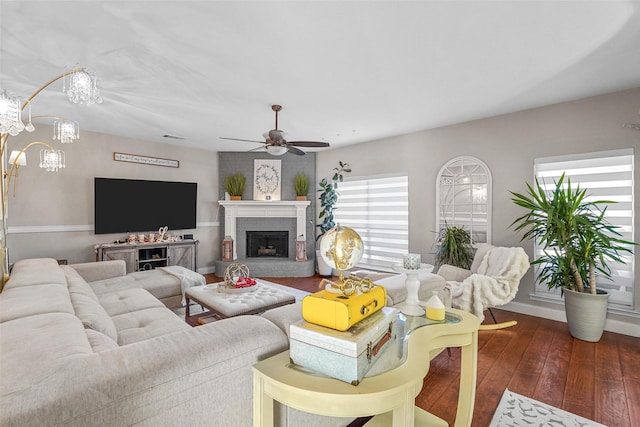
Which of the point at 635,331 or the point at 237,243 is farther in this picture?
the point at 237,243

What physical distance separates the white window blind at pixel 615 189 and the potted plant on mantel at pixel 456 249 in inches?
51.1

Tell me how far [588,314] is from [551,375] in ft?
3.27

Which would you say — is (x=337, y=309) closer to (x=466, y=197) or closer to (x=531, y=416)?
(x=531, y=416)

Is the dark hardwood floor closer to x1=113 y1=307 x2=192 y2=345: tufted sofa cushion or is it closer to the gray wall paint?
x1=113 y1=307 x2=192 y2=345: tufted sofa cushion

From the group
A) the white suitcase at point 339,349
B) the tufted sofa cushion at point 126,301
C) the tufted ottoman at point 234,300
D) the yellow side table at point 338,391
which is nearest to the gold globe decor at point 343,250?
the white suitcase at point 339,349

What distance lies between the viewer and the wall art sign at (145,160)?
16.5 ft

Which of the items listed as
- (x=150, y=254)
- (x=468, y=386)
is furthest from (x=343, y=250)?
(x=150, y=254)

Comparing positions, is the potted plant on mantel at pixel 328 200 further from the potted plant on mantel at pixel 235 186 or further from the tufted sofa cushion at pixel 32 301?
the tufted sofa cushion at pixel 32 301

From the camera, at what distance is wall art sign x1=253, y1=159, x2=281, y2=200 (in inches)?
244

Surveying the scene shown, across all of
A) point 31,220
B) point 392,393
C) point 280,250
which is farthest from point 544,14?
point 31,220

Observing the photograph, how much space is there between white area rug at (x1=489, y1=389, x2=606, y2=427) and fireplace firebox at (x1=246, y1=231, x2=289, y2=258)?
4.74 metres

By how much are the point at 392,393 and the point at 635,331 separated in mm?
3683

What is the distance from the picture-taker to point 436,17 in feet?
6.31

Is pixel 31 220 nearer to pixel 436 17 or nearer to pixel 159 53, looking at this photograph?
pixel 159 53
